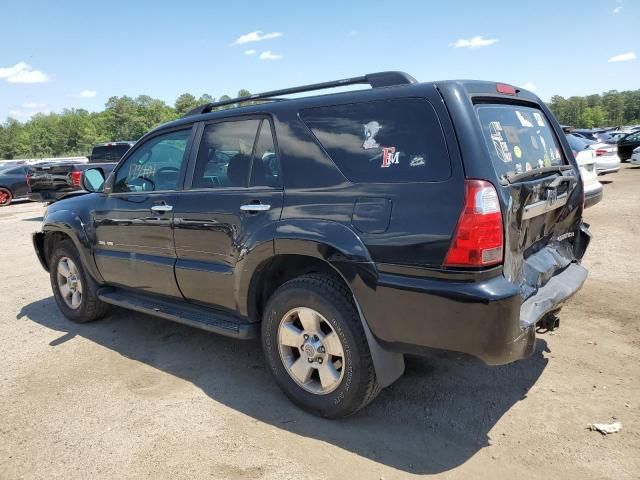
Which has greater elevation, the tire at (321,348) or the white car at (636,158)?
the tire at (321,348)

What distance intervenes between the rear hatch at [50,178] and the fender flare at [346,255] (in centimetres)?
1288

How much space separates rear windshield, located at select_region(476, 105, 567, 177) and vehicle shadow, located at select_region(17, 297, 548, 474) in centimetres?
114

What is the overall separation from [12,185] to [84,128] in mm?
103376

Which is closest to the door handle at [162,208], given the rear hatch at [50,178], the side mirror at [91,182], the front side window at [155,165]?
the front side window at [155,165]

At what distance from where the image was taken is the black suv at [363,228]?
8.02 ft

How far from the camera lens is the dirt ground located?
2.64 metres

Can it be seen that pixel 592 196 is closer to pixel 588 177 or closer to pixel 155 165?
pixel 588 177

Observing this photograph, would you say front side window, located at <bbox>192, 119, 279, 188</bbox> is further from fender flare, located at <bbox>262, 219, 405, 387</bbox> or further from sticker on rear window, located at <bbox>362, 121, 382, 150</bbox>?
sticker on rear window, located at <bbox>362, 121, 382, 150</bbox>

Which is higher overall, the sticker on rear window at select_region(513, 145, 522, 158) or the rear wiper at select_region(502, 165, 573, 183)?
the sticker on rear window at select_region(513, 145, 522, 158)

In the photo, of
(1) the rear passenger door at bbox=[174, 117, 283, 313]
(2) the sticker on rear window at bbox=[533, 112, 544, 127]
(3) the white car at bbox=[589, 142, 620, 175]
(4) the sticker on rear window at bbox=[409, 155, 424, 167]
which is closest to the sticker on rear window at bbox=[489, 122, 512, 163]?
(4) the sticker on rear window at bbox=[409, 155, 424, 167]

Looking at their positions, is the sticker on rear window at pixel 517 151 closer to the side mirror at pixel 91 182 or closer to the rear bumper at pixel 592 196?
the side mirror at pixel 91 182

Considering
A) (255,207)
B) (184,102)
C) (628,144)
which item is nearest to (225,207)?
(255,207)

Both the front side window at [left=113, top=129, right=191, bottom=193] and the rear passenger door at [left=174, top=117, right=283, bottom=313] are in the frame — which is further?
the front side window at [left=113, top=129, right=191, bottom=193]

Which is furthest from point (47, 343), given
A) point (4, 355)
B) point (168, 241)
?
point (168, 241)
